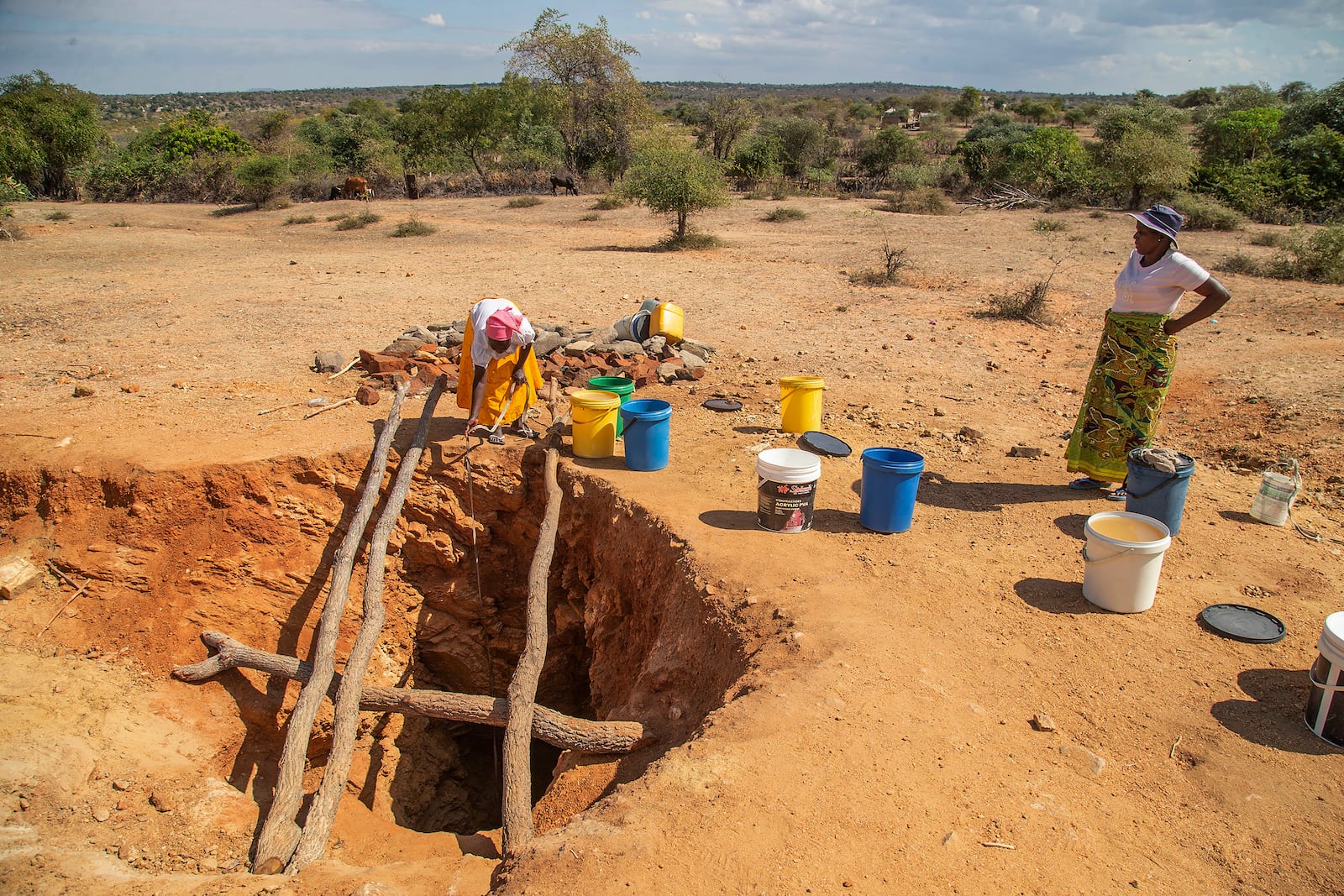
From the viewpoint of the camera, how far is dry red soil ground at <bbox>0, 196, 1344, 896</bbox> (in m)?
2.51

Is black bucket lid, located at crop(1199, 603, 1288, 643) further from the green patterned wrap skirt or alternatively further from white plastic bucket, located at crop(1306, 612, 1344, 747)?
the green patterned wrap skirt

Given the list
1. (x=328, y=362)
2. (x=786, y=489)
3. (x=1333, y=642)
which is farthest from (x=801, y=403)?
(x=328, y=362)

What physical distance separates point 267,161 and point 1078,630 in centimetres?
2073

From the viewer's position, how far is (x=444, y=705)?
397 cm

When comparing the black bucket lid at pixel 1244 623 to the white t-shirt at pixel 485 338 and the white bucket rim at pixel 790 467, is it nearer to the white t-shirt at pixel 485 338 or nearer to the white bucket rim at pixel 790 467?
the white bucket rim at pixel 790 467

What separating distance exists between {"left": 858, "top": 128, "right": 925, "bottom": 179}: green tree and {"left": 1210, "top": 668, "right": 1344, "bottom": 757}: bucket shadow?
854 inches

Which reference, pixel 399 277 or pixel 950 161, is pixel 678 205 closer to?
pixel 399 277

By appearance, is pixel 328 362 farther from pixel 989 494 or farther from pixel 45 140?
pixel 45 140

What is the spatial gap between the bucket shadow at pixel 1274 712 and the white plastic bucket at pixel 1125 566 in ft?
1.65

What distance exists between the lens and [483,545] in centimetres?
558

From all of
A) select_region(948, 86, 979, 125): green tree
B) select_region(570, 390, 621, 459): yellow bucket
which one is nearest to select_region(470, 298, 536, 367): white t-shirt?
select_region(570, 390, 621, 459): yellow bucket

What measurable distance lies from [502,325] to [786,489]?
1987 mm

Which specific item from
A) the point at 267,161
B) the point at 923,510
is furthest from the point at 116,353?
the point at 267,161

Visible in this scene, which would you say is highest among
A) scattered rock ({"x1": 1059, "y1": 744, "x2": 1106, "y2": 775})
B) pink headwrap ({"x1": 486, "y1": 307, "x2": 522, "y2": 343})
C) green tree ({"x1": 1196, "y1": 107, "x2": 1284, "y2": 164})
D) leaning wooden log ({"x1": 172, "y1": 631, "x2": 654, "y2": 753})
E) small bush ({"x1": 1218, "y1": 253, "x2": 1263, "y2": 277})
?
green tree ({"x1": 1196, "y1": 107, "x2": 1284, "y2": 164})
